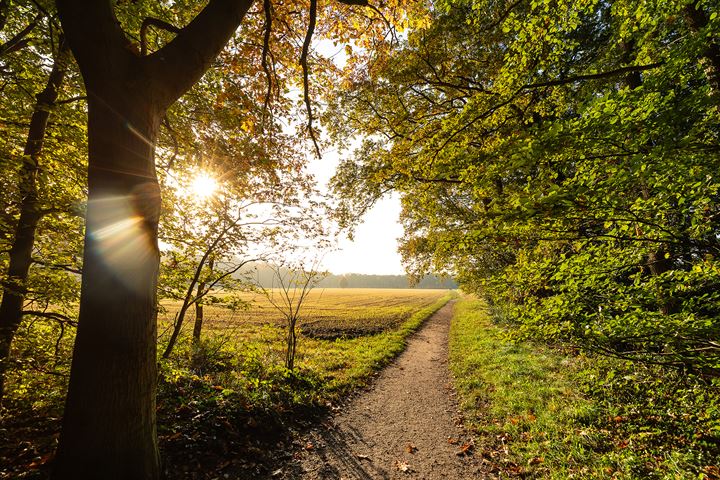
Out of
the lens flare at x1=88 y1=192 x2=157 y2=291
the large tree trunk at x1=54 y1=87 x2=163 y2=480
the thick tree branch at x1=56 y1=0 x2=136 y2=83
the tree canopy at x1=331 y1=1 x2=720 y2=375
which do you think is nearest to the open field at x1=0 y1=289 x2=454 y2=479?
the large tree trunk at x1=54 y1=87 x2=163 y2=480

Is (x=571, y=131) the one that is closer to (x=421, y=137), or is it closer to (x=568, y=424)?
(x=421, y=137)

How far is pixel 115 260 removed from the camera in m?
A: 2.47

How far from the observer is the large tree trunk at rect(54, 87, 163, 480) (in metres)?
2.37

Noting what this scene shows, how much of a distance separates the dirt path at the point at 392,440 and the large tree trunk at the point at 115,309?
123 inches

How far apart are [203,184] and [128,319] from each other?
5851 millimetres

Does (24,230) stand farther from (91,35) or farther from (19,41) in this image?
(91,35)

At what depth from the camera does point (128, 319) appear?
247 cm

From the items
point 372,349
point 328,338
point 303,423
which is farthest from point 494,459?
point 328,338

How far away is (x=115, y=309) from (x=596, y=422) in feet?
26.6

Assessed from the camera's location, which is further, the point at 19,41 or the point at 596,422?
the point at 596,422

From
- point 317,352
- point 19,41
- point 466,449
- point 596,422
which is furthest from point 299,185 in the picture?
point 596,422

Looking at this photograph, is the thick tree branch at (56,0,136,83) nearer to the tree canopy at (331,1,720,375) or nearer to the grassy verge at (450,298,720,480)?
the tree canopy at (331,1,720,375)

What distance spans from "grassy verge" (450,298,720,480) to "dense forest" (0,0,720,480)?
0.24ft

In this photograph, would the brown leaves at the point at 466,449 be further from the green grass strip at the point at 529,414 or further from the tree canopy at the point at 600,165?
the tree canopy at the point at 600,165
